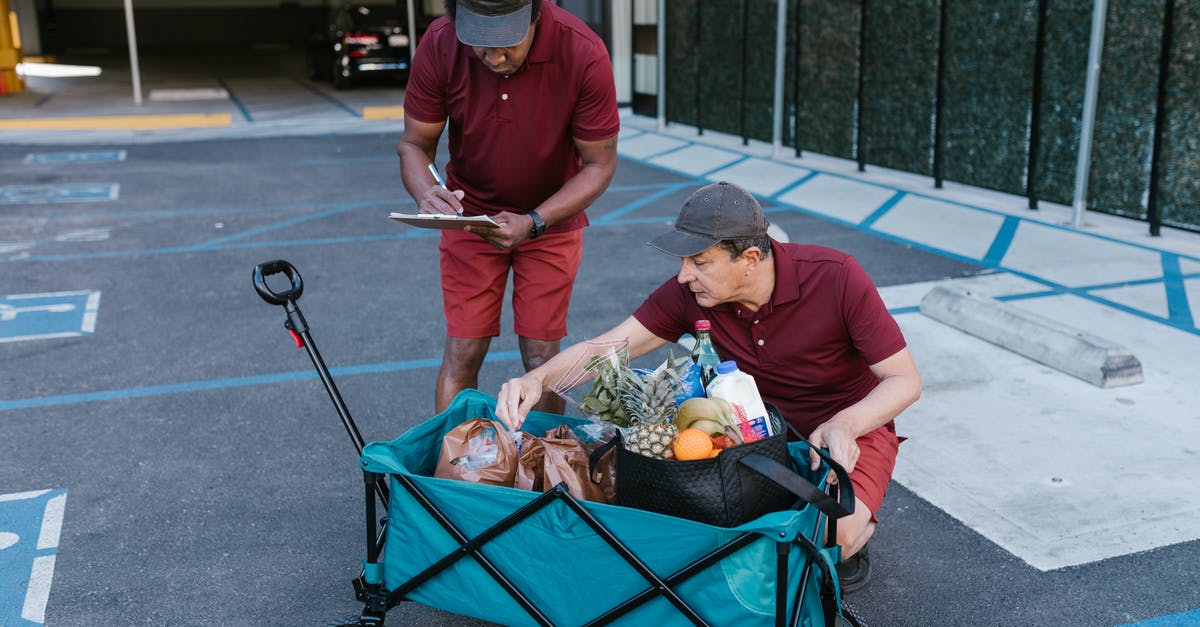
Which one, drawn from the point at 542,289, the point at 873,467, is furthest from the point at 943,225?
the point at 873,467

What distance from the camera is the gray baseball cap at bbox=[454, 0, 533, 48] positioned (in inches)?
131

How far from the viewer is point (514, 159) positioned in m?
3.75

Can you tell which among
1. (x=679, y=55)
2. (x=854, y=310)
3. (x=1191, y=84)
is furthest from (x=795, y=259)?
(x=679, y=55)

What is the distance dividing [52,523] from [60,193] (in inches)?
310

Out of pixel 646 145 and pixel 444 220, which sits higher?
pixel 444 220

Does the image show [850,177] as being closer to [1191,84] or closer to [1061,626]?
[1191,84]

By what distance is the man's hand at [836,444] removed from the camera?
266 centimetres

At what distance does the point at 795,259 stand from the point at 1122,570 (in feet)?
4.96

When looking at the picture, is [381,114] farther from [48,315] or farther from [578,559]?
[578,559]

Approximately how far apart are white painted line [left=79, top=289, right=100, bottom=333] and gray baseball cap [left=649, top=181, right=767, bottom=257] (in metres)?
4.65

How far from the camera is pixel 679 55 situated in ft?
47.8

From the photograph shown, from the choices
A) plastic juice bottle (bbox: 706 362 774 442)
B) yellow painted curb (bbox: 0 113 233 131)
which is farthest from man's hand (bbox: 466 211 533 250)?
yellow painted curb (bbox: 0 113 233 131)

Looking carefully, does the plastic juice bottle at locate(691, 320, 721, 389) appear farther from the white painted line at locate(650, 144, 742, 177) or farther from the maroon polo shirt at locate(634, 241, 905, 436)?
the white painted line at locate(650, 144, 742, 177)

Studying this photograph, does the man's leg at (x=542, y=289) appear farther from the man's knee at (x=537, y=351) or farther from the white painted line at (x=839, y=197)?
the white painted line at (x=839, y=197)
